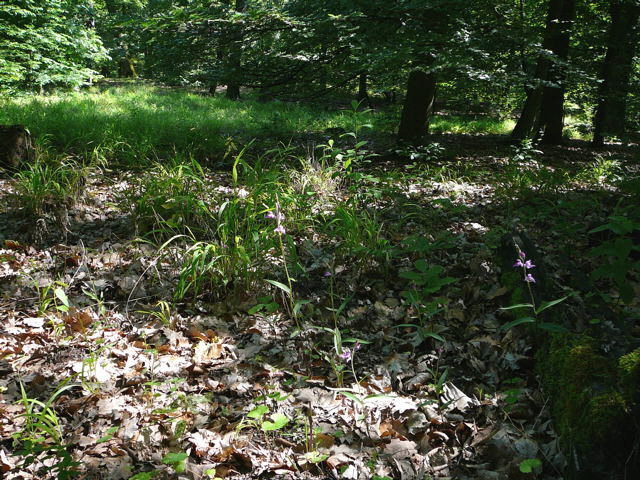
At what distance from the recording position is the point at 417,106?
23.9 ft

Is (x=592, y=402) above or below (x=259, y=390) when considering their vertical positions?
above

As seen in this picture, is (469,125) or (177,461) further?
(469,125)

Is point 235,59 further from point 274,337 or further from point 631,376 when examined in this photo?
point 631,376

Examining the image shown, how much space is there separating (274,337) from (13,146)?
4.70 meters

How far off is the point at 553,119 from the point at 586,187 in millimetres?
5418

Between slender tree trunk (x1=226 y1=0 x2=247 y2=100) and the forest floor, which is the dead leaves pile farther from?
slender tree trunk (x1=226 y1=0 x2=247 y2=100)

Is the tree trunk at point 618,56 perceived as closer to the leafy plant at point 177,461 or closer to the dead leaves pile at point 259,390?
the dead leaves pile at point 259,390

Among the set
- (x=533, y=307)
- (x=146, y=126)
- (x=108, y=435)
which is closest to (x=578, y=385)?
(x=533, y=307)

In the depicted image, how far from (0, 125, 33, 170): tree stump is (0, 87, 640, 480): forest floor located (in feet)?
3.24

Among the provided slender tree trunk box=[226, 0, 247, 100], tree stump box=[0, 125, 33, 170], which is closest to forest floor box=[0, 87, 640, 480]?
tree stump box=[0, 125, 33, 170]

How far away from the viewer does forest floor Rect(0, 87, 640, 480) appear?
73.5 inches

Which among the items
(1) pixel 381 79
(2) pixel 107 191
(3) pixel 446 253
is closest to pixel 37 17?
(2) pixel 107 191

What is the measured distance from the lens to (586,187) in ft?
19.4

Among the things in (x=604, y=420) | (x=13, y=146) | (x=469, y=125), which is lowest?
(x=13, y=146)
